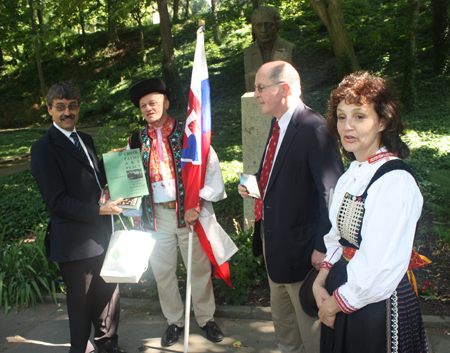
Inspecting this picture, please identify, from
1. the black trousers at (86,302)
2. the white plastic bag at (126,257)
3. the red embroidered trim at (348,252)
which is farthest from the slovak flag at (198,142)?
the red embroidered trim at (348,252)

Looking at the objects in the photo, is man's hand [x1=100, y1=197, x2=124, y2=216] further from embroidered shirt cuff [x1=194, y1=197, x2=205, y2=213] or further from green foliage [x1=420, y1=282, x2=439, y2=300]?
green foliage [x1=420, y1=282, x2=439, y2=300]

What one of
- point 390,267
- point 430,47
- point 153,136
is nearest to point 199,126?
point 153,136

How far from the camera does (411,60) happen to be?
1002 cm

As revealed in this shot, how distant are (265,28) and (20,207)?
5.35 meters

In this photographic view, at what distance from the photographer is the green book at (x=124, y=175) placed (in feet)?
8.97

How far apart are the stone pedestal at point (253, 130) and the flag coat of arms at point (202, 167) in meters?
1.39

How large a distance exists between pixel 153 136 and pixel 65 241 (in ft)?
3.54

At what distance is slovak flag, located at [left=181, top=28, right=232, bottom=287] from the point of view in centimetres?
297

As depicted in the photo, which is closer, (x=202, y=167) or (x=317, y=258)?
(x=317, y=258)

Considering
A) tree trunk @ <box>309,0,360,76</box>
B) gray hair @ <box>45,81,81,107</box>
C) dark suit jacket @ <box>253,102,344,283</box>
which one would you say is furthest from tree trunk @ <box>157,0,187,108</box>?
dark suit jacket @ <box>253,102,344,283</box>

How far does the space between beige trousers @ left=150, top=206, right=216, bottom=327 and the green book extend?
1.49ft

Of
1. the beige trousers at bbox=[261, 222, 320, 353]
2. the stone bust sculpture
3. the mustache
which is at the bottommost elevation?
the beige trousers at bbox=[261, 222, 320, 353]

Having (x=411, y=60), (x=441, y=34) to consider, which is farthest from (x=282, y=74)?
(x=441, y=34)

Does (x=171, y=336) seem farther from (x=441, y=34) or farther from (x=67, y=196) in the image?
(x=441, y=34)
